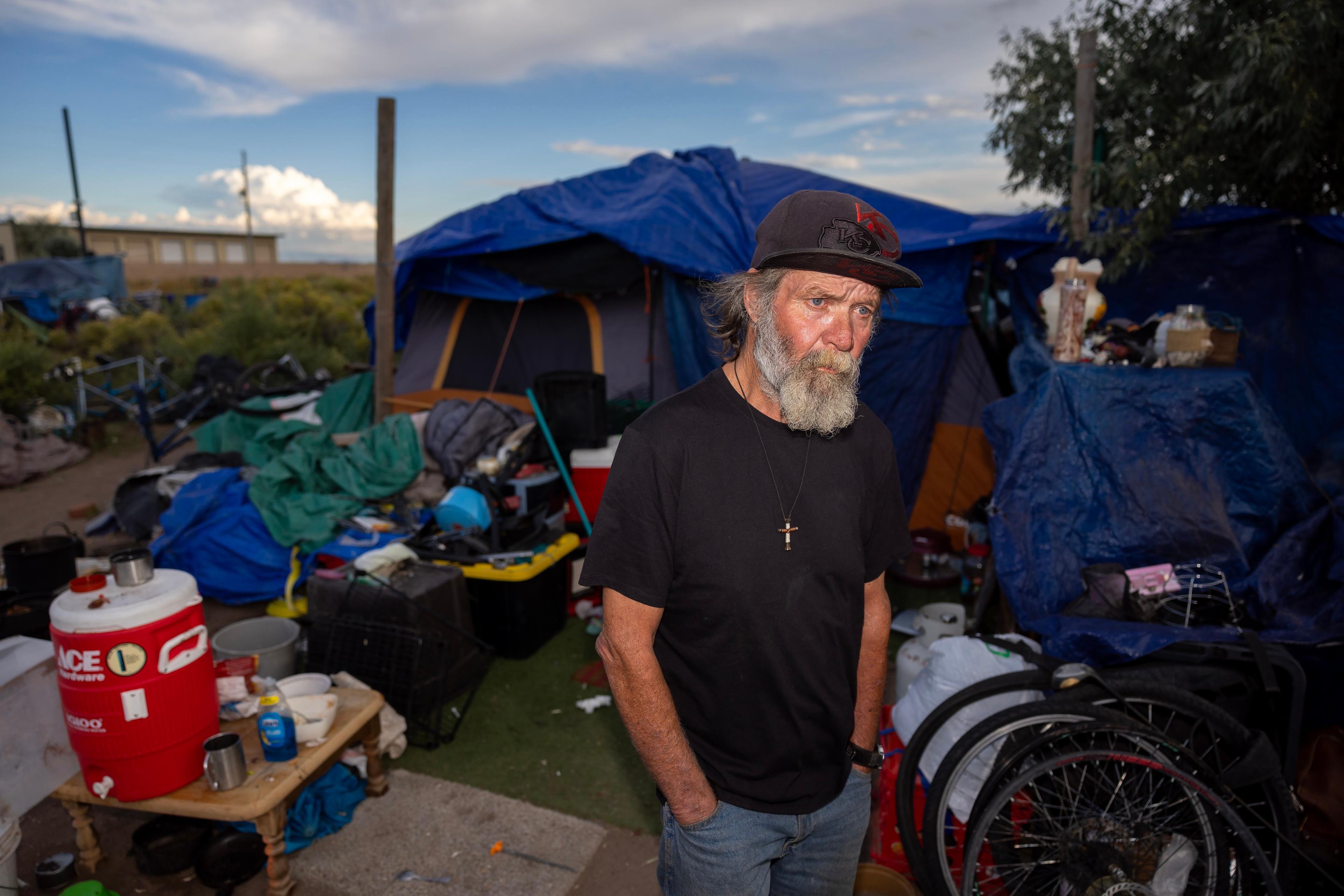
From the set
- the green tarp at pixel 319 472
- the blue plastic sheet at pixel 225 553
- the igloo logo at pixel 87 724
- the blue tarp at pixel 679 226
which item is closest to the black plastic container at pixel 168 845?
the igloo logo at pixel 87 724

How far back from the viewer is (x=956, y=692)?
2738 millimetres

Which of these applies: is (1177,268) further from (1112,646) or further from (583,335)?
(583,335)

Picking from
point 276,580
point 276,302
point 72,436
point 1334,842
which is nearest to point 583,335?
point 276,580

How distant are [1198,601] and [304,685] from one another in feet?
12.0

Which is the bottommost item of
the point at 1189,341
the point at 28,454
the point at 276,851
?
the point at 28,454

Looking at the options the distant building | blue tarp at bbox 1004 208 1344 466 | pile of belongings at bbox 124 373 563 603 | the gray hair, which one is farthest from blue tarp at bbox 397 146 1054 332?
the distant building

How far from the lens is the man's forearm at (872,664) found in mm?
1742

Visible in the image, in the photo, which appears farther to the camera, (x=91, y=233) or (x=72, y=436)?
(x=91, y=233)

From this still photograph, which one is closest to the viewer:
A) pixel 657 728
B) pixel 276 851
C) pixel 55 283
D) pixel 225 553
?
pixel 657 728

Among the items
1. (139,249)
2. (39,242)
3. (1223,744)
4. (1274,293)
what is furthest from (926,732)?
(139,249)

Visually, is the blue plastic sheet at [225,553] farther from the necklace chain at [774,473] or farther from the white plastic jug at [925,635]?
the necklace chain at [774,473]

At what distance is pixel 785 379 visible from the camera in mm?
1567

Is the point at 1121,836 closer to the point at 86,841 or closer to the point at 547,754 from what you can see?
the point at 547,754

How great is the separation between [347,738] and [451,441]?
9.97 ft
